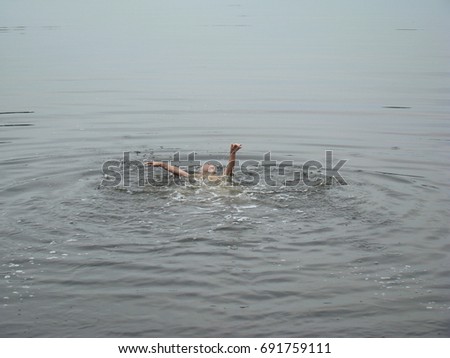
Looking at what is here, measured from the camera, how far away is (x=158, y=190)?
13242mm

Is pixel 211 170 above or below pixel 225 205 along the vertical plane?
above

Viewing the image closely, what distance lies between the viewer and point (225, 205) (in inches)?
484

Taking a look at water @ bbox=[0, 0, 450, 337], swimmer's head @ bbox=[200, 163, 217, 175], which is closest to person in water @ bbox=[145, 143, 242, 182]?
swimmer's head @ bbox=[200, 163, 217, 175]

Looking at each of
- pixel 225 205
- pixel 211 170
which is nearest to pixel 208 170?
pixel 211 170

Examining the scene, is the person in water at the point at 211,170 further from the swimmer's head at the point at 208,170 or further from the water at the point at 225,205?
the water at the point at 225,205

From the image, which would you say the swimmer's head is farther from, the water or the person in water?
the water

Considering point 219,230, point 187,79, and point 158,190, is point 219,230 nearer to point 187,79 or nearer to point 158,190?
point 158,190

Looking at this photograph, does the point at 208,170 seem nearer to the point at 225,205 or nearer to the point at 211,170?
the point at 211,170

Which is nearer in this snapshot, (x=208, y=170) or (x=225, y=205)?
(x=225, y=205)

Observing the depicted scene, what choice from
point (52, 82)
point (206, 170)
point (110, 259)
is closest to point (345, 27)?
point (52, 82)

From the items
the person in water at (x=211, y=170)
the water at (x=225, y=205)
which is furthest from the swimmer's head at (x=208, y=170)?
the water at (x=225, y=205)

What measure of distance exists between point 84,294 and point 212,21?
4738 centimetres

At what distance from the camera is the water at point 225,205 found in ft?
28.7

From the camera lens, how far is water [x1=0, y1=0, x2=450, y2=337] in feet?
28.7
